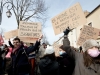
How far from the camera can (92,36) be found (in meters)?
5.19

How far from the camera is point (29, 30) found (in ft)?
18.1

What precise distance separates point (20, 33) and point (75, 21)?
172 centimetres

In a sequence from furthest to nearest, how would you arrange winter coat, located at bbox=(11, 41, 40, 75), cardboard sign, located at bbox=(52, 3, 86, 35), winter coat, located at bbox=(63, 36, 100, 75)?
cardboard sign, located at bbox=(52, 3, 86, 35), winter coat, located at bbox=(11, 41, 40, 75), winter coat, located at bbox=(63, 36, 100, 75)

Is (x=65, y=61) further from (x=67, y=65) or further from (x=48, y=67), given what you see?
(x=48, y=67)

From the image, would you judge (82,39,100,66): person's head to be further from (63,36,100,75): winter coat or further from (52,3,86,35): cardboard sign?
(52,3,86,35): cardboard sign

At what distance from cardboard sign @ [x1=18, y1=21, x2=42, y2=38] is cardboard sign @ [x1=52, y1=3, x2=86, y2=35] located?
2.41 feet

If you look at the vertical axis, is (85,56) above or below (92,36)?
below

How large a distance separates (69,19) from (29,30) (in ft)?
4.62

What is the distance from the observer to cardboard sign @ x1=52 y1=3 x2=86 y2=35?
4452mm

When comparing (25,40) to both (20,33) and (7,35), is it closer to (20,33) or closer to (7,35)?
(20,33)

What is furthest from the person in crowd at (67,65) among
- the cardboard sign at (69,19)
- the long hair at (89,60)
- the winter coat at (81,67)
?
the long hair at (89,60)

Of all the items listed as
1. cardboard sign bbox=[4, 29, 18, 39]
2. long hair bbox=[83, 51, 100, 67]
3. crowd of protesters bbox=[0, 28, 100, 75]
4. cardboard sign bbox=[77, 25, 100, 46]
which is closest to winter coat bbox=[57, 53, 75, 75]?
crowd of protesters bbox=[0, 28, 100, 75]

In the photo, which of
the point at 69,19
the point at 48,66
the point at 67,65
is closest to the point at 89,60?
the point at 48,66

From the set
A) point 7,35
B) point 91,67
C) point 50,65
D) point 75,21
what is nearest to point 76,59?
point 91,67
